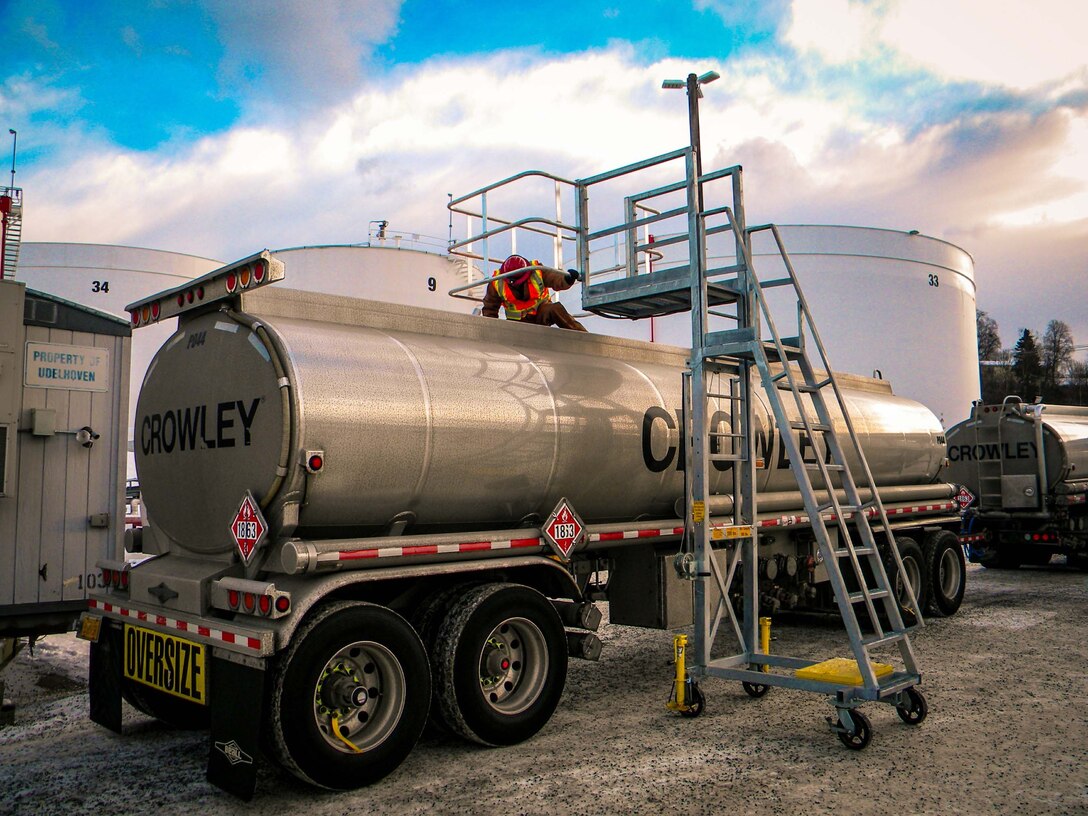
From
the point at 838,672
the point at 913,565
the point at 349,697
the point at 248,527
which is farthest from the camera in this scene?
the point at 913,565

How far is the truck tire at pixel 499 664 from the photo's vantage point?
5.55m

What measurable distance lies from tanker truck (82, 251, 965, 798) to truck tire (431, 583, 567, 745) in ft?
0.05

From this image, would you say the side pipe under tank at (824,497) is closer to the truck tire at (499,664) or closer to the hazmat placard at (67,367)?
the truck tire at (499,664)

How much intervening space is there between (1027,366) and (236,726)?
92567 millimetres

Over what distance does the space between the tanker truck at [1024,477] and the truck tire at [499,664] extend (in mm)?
10593

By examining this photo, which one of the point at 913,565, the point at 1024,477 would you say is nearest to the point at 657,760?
the point at 913,565

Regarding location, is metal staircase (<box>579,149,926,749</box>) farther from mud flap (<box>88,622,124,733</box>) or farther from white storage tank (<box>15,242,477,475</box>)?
white storage tank (<box>15,242,477,475</box>)

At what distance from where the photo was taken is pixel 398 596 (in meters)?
5.79

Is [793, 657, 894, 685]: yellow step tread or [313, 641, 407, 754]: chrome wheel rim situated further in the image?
[793, 657, 894, 685]: yellow step tread

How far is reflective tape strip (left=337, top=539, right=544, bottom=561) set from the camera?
5207mm

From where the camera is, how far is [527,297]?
310 inches

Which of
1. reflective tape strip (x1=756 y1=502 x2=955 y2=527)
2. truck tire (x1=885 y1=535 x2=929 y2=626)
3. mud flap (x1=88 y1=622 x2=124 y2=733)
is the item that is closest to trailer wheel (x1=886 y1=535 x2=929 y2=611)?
truck tire (x1=885 y1=535 x2=929 y2=626)

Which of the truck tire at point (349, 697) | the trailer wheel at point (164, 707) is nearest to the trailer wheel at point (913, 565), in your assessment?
the truck tire at point (349, 697)

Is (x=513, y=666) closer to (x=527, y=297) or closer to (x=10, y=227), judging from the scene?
(x=527, y=297)
